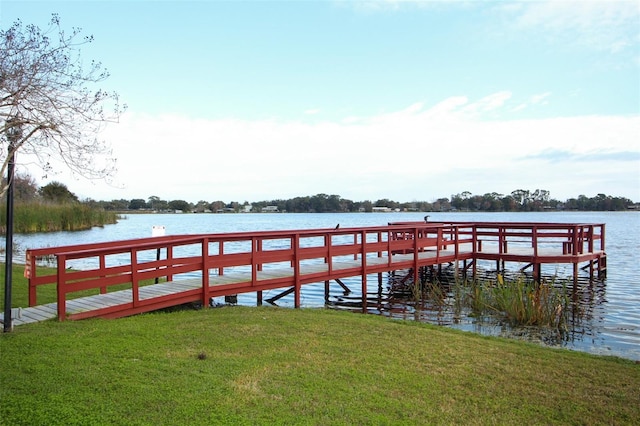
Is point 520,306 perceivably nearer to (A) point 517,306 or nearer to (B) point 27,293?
(A) point 517,306

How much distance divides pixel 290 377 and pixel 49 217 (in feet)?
135

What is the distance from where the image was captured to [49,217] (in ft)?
130

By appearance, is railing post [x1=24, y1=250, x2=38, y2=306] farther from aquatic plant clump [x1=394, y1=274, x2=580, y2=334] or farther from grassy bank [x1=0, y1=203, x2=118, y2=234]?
grassy bank [x1=0, y1=203, x2=118, y2=234]

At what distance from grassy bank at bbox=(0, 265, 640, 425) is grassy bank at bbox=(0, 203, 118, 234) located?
35.2 meters

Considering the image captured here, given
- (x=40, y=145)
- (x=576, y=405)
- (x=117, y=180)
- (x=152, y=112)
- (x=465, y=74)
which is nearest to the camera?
(x=576, y=405)

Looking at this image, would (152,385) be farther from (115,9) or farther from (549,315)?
(115,9)

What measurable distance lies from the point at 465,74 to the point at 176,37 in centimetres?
1118

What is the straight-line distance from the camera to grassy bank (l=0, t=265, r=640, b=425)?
13.6 ft

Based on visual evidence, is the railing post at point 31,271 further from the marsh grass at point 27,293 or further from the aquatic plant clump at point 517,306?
the aquatic plant clump at point 517,306

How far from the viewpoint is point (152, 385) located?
4.63 meters

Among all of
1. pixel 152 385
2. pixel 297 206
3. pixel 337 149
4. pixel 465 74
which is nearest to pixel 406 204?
pixel 297 206

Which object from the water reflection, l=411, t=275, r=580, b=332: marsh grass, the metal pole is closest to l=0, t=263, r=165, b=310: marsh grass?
the metal pole

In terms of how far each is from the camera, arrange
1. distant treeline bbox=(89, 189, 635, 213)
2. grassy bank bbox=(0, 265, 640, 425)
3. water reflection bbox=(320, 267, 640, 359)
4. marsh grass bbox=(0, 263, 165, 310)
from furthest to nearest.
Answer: distant treeline bbox=(89, 189, 635, 213)
marsh grass bbox=(0, 263, 165, 310)
water reflection bbox=(320, 267, 640, 359)
grassy bank bbox=(0, 265, 640, 425)

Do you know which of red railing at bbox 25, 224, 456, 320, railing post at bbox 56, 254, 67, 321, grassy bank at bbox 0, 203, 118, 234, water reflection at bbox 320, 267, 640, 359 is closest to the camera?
railing post at bbox 56, 254, 67, 321
